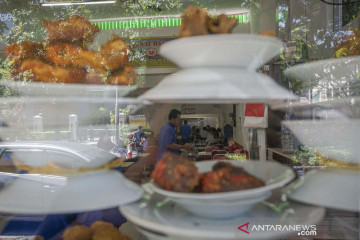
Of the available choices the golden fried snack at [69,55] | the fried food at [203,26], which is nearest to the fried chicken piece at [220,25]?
the fried food at [203,26]

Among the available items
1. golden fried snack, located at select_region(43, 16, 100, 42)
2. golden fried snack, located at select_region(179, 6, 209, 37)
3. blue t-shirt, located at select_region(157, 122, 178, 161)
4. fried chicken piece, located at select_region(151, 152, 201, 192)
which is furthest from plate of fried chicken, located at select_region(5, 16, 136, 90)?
fried chicken piece, located at select_region(151, 152, 201, 192)

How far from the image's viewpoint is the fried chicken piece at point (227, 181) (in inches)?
33.4

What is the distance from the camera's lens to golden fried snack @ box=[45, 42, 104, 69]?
2.65m

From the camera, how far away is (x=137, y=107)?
1.34 metres

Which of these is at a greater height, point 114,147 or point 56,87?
point 56,87

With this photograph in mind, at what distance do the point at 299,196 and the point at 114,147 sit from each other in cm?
137

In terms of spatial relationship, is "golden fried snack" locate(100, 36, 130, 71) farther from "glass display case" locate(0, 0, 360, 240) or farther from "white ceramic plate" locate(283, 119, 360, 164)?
"white ceramic plate" locate(283, 119, 360, 164)

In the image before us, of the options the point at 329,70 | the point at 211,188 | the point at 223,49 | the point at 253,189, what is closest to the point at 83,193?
the point at 211,188

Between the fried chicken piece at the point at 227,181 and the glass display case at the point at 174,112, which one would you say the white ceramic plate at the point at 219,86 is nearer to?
the glass display case at the point at 174,112

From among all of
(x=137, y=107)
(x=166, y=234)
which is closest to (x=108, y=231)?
(x=166, y=234)

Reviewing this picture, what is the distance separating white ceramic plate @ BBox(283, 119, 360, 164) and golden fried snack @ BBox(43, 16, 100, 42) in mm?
2250

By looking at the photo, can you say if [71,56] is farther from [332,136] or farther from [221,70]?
[332,136]

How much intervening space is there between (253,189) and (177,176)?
24 centimetres

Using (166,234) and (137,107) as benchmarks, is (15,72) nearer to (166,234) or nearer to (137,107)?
(137,107)
